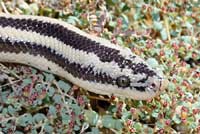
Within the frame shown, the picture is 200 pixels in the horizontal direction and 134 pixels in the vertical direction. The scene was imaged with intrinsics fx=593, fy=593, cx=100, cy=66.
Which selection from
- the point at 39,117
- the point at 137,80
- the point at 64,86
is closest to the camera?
the point at 137,80

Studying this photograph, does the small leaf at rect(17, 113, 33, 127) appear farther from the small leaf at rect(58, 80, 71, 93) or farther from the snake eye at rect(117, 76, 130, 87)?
the snake eye at rect(117, 76, 130, 87)

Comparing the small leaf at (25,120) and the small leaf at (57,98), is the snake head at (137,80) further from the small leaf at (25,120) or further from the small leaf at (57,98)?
the small leaf at (25,120)

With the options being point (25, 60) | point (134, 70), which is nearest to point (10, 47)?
point (25, 60)

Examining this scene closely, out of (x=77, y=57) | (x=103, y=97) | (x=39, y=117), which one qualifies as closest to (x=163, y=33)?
(x=103, y=97)

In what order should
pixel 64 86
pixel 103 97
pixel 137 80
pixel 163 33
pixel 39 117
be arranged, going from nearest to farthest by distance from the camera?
pixel 137 80, pixel 39 117, pixel 64 86, pixel 103 97, pixel 163 33

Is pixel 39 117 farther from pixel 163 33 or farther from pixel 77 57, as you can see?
pixel 163 33

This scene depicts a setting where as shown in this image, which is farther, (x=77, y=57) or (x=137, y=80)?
(x=77, y=57)
